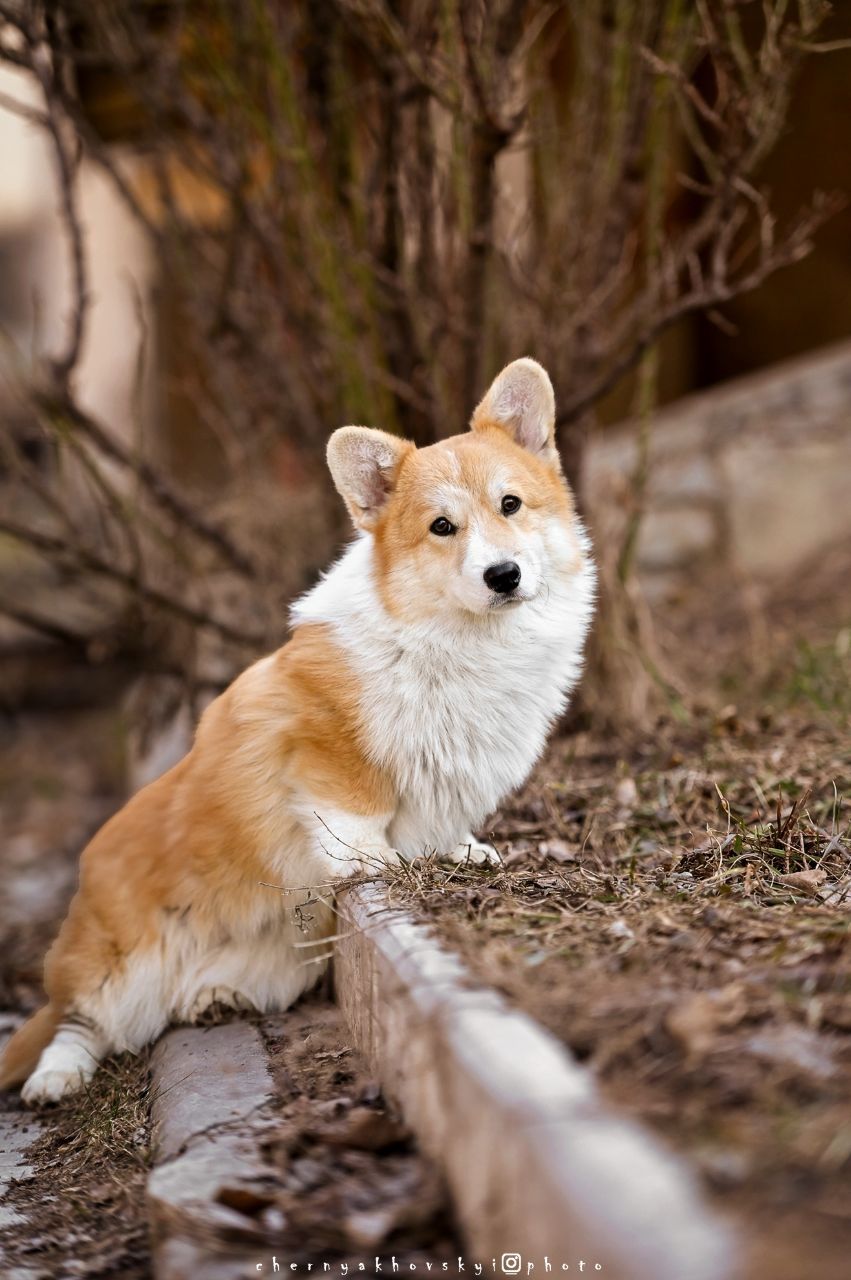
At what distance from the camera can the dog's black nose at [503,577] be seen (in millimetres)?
3107

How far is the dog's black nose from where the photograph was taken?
3.11 meters

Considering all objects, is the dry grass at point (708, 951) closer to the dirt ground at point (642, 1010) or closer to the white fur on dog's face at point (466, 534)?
the dirt ground at point (642, 1010)

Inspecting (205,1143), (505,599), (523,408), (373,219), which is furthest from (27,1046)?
(373,219)

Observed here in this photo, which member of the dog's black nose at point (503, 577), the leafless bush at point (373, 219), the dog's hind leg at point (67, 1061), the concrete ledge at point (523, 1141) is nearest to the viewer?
the concrete ledge at point (523, 1141)

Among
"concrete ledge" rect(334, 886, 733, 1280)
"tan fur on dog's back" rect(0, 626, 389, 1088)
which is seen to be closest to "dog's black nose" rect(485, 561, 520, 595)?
"tan fur on dog's back" rect(0, 626, 389, 1088)

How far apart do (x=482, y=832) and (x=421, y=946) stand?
4.15ft

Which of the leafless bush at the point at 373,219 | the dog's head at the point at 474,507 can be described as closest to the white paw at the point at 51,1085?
the dog's head at the point at 474,507

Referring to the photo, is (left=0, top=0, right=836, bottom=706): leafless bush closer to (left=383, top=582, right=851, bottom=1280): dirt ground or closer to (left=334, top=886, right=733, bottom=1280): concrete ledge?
(left=383, top=582, right=851, bottom=1280): dirt ground

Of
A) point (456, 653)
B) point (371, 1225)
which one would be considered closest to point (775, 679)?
point (456, 653)

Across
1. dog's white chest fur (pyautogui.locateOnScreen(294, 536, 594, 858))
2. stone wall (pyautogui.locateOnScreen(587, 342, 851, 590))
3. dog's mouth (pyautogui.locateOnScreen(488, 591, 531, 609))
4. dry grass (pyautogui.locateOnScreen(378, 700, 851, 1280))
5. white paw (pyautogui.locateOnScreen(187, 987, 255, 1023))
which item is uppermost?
stone wall (pyautogui.locateOnScreen(587, 342, 851, 590))

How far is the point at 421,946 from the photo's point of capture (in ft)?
8.08

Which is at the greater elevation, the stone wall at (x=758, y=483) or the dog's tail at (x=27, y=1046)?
the stone wall at (x=758, y=483)

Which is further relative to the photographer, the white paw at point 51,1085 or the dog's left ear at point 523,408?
the dog's left ear at point 523,408

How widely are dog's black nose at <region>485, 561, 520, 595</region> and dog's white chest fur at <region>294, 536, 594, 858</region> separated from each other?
16 centimetres
